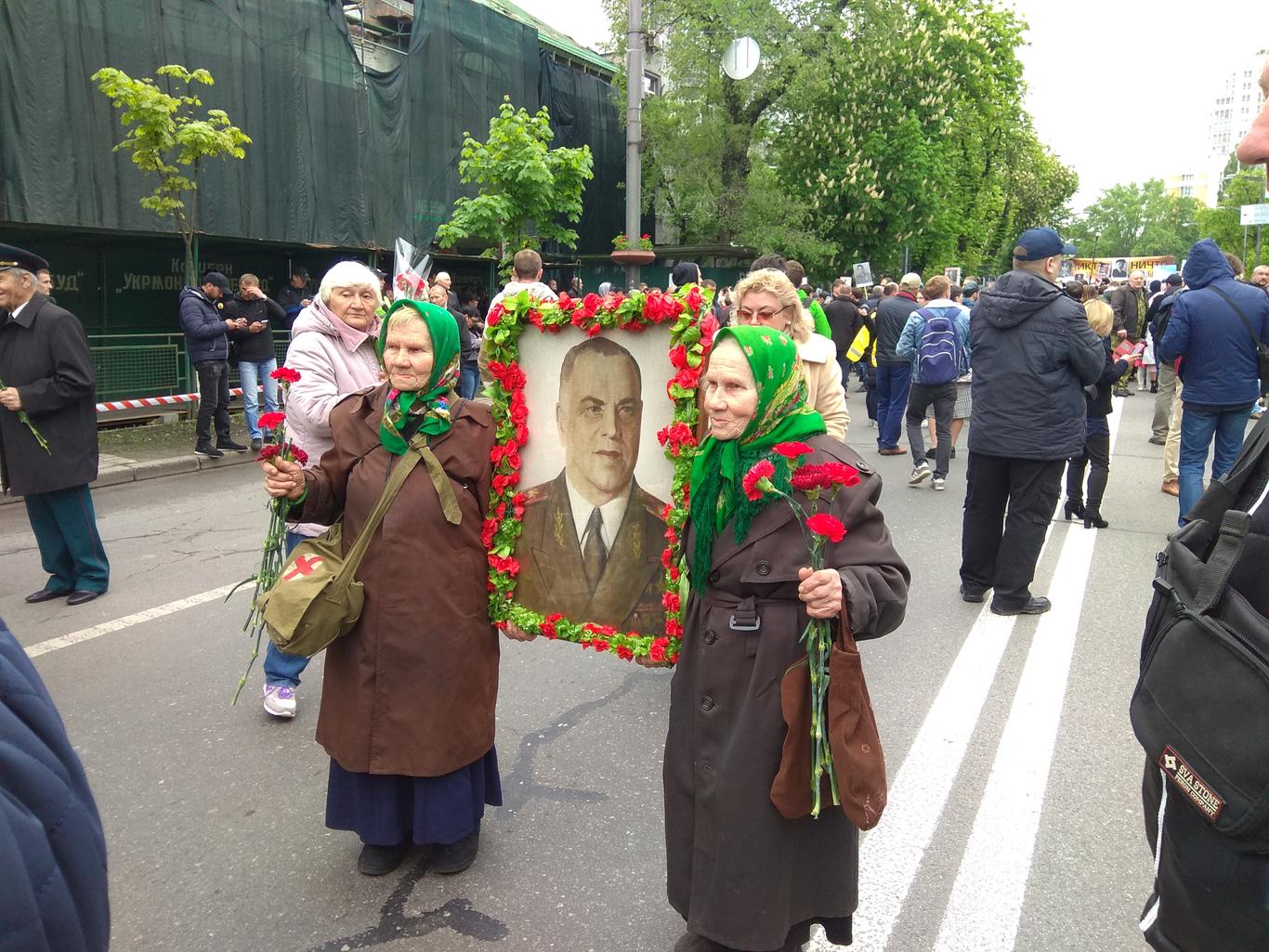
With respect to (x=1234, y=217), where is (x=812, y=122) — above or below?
below

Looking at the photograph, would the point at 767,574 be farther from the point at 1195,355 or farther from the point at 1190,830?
the point at 1195,355

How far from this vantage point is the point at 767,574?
2.40 m

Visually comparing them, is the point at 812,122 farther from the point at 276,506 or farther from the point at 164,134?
the point at 276,506

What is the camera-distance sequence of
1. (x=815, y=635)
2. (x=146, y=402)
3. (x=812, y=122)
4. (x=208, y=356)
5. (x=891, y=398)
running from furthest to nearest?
(x=812, y=122) < (x=146, y=402) < (x=891, y=398) < (x=208, y=356) < (x=815, y=635)

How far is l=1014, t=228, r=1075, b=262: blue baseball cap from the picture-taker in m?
5.45

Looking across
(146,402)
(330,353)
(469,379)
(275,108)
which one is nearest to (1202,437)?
(330,353)

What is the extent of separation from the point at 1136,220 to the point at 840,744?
146 meters

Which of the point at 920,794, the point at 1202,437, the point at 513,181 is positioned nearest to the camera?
the point at 920,794

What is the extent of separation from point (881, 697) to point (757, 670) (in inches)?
95.5

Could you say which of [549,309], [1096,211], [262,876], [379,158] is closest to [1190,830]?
[549,309]

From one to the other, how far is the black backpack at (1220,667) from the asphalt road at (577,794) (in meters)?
1.47

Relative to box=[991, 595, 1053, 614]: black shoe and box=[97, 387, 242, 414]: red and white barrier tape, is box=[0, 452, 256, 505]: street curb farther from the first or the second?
box=[991, 595, 1053, 614]: black shoe

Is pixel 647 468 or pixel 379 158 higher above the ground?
pixel 379 158

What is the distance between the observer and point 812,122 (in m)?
27.8
